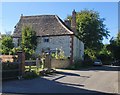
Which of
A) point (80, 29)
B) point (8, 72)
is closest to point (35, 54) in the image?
point (80, 29)

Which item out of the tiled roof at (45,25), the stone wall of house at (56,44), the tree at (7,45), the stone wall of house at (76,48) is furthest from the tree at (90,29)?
the tree at (7,45)

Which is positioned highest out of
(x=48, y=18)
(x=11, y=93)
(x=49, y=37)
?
(x=48, y=18)

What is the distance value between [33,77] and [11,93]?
391 inches

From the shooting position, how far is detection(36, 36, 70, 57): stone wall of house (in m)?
50.2

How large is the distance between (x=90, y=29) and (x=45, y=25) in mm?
17838

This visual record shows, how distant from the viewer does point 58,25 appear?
5194 centimetres

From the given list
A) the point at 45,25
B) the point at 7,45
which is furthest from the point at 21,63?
the point at 45,25

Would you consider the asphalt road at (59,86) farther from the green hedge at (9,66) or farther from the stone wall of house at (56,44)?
the stone wall of house at (56,44)

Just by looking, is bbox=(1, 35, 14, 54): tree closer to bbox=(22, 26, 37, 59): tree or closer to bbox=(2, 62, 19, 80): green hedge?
bbox=(22, 26, 37, 59): tree

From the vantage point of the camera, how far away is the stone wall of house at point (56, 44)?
165 ft

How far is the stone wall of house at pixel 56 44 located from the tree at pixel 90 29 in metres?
17.1

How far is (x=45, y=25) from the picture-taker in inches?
2104

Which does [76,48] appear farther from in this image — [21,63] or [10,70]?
[10,70]

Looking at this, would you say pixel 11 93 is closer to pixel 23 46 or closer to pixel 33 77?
pixel 33 77
